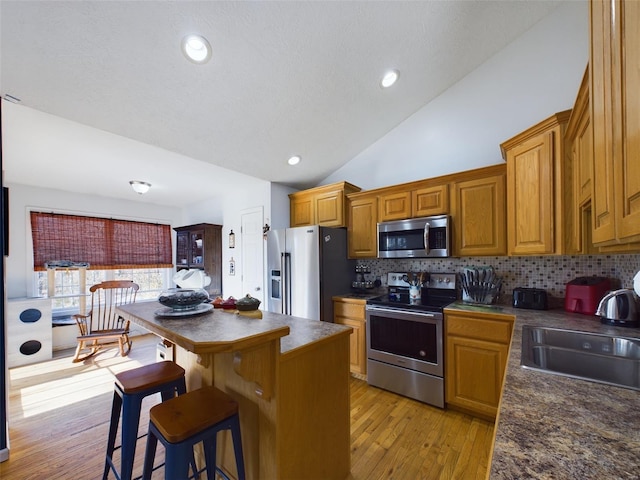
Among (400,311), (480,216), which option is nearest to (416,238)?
(480,216)

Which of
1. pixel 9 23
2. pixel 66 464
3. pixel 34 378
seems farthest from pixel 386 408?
pixel 34 378

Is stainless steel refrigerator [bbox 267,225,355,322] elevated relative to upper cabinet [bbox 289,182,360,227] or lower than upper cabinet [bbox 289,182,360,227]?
lower

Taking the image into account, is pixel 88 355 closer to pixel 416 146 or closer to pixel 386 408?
pixel 386 408

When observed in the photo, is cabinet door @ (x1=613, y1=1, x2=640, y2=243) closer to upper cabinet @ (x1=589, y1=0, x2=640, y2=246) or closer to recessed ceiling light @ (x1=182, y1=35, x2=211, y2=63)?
upper cabinet @ (x1=589, y1=0, x2=640, y2=246)

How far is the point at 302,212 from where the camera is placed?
144 inches

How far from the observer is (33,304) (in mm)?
3369

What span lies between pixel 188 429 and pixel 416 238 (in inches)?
93.7

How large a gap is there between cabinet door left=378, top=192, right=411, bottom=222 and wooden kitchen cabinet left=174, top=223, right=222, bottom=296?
279 centimetres

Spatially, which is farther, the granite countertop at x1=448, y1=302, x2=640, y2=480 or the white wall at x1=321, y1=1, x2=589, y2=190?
the white wall at x1=321, y1=1, x2=589, y2=190

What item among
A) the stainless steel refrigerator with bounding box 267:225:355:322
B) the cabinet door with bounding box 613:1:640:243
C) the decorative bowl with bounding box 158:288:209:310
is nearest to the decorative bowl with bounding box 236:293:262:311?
the decorative bowl with bounding box 158:288:209:310

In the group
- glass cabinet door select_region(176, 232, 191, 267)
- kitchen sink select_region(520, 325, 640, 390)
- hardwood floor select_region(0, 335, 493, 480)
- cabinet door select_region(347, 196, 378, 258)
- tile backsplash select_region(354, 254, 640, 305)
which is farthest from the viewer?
glass cabinet door select_region(176, 232, 191, 267)

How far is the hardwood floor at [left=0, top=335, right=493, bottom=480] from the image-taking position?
5.54 ft

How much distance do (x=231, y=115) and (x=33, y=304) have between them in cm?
360

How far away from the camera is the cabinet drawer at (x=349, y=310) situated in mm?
2838
